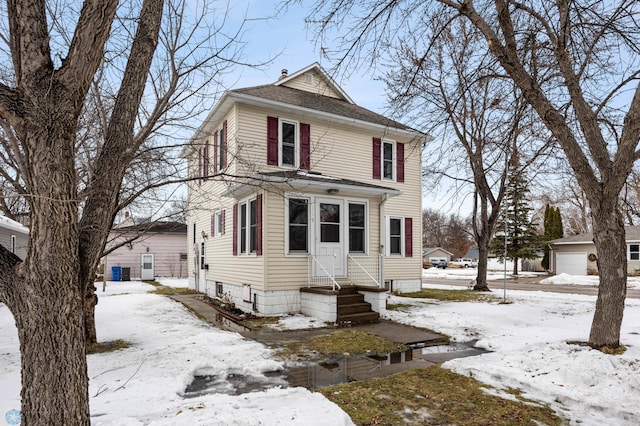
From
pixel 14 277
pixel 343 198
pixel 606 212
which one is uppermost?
pixel 343 198

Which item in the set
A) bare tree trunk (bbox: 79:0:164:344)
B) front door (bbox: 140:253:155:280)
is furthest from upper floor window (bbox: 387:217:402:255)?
front door (bbox: 140:253:155:280)

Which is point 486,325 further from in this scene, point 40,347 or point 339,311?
point 40,347

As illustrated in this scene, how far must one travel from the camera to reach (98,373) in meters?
5.35

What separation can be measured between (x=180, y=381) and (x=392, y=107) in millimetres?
5799

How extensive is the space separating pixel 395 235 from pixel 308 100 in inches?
244

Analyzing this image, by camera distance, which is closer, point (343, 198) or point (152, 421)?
point (152, 421)

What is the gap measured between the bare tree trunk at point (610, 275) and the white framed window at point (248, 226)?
7.58 metres

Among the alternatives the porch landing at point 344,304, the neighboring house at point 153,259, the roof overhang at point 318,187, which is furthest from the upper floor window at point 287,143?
the neighboring house at point 153,259

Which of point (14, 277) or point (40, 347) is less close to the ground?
point (14, 277)

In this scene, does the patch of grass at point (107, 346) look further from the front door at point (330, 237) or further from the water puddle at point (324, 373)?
the front door at point (330, 237)

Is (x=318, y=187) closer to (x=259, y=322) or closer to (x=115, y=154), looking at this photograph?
(x=259, y=322)

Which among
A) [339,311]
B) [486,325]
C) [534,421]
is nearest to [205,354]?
[339,311]

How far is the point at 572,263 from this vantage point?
3055cm

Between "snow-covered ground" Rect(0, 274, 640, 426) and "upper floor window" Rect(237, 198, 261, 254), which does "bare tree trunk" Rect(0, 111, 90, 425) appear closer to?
"snow-covered ground" Rect(0, 274, 640, 426)
